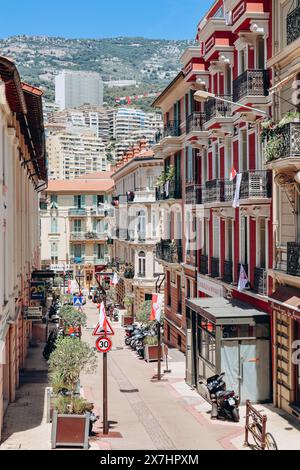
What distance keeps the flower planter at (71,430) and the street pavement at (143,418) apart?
409 mm

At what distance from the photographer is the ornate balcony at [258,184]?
2222cm

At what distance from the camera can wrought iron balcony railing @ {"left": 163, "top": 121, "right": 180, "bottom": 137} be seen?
1459 inches

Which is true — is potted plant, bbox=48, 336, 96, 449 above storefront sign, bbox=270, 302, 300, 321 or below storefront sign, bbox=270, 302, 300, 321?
below

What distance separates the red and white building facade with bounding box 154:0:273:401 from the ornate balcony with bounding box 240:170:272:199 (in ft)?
0.10

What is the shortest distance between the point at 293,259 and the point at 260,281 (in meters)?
3.23

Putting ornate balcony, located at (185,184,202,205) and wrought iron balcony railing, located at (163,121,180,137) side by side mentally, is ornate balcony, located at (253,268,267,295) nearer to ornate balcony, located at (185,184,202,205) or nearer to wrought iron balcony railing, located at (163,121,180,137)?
ornate balcony, located at (185,184,202,205)

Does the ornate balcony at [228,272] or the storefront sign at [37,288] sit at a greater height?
the ornate balcony at [228,272]

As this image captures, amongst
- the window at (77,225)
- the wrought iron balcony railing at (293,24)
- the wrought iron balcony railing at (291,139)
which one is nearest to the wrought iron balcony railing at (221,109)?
the wrought iron balcony railing at (293,24)

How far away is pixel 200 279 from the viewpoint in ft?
103

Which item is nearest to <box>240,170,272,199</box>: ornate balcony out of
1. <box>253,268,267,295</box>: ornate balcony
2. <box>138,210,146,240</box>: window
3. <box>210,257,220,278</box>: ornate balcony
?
<box>253,268,267,295</box>: ornate balcony

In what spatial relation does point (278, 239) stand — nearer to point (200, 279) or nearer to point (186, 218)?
point (200, 279)

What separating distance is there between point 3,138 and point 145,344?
55.7ft

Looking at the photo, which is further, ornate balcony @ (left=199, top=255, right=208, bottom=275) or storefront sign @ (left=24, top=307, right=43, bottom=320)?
ornate balcony @ (left=199, top=255, right=208, bottom=275)

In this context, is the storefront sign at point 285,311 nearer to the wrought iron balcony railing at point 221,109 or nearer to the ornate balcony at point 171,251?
the wrought iron balcony railing at point 221,109
